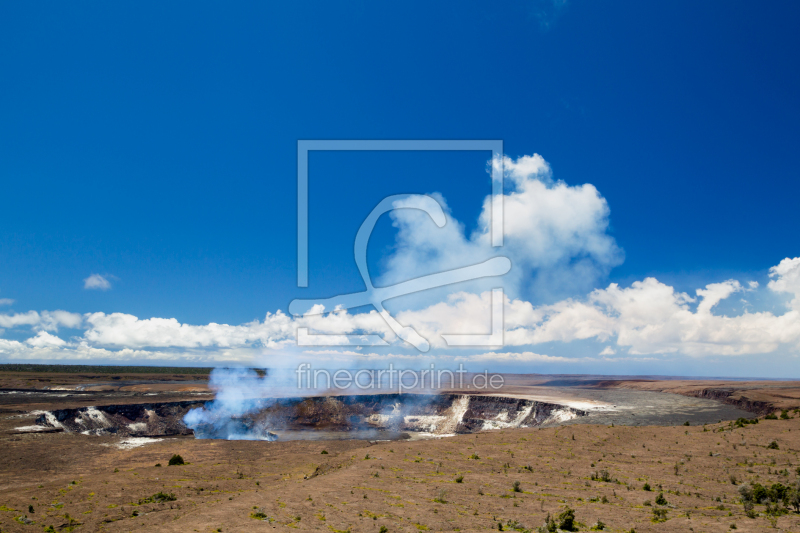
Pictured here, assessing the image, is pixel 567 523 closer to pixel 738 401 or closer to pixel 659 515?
pixel 659 515

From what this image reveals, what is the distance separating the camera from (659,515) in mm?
20547

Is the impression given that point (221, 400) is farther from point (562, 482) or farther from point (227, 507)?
point (562, 482)

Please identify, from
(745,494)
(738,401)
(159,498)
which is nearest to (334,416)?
(159,498)

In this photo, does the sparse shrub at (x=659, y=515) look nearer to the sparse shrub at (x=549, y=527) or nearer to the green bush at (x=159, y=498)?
the sparse shrub at (x=549, y=527)

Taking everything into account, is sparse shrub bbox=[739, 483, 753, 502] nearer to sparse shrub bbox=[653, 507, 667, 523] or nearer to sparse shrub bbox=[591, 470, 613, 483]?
sparse shrub bbox=[653, 507, 667, 523]

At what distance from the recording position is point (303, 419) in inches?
3258

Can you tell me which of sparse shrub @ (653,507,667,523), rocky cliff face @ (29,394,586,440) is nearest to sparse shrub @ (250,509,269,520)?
sparse shrub @ (653,507,667,523)

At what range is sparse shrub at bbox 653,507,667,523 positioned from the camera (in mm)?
19812

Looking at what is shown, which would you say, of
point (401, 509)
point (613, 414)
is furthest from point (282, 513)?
point (613, 414)

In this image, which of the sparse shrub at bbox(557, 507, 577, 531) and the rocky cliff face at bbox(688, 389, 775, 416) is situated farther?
the rocky cliff face at bbox(688, 389, 775, 416)

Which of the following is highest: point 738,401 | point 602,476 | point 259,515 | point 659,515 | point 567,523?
point 567,523

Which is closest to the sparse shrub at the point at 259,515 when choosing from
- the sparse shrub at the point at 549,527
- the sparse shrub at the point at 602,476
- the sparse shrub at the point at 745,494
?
the sparse shrub at the point at 549,527

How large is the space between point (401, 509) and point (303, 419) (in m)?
65.1

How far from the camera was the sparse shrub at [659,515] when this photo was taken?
65.0 feet
